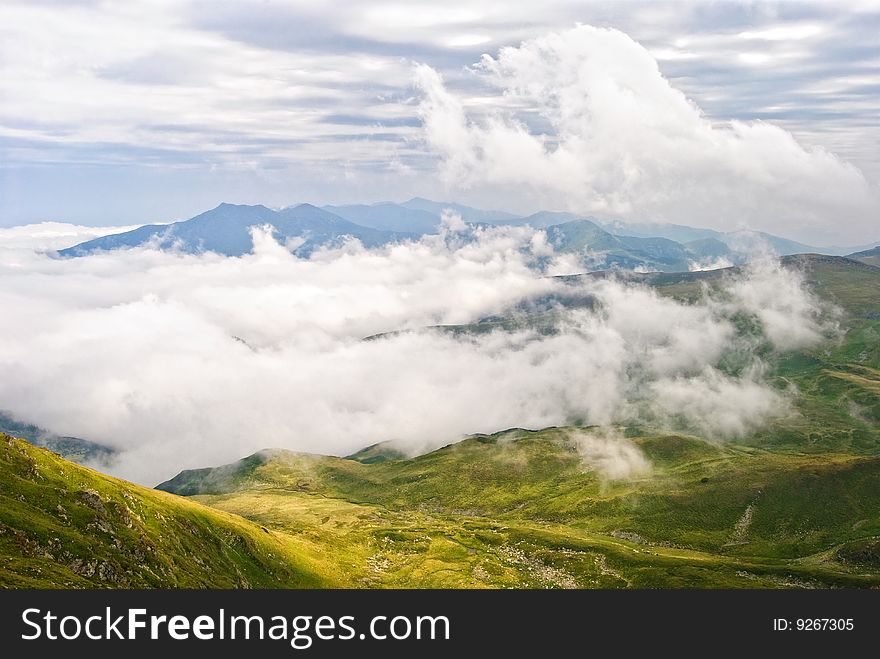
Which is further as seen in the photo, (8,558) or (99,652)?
(8,558)

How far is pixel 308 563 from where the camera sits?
193 m

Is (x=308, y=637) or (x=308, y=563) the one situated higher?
(x=308, y=637)

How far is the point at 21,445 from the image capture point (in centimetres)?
12900

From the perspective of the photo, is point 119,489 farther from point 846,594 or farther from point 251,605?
point 846,594

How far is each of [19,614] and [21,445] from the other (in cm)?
9363

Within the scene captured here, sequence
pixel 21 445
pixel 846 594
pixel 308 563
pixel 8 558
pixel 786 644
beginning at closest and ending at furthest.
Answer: pixel 786 644 < pixel 846 594 < pixel 8 558 < pixel 21 445 < pixel 308 563

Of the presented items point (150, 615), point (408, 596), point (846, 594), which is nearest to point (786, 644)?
point (846, 594)

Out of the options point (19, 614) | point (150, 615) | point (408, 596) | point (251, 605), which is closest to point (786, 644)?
point (408, 596)

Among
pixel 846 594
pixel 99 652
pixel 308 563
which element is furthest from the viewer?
pixel 308 563

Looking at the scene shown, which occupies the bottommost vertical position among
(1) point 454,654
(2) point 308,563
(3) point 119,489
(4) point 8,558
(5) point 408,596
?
(2) point 308,563

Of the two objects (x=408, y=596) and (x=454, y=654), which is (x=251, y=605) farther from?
(x=454, y=654)

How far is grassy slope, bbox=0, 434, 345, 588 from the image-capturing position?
91.4m

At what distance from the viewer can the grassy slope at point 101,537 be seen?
91.4m

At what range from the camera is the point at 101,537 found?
Result: 354 feet
